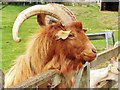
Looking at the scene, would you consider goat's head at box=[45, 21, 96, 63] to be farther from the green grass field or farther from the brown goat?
the green grass field

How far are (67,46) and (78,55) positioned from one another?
0.08 metres

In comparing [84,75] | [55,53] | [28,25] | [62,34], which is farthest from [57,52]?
[28,25]

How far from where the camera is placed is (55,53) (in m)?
1.90

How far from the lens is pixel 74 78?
6.73 ft

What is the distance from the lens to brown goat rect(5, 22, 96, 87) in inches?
73.0

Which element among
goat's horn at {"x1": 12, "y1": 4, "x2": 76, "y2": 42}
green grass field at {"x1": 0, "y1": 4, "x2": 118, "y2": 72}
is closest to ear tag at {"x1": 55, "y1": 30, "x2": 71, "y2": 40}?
goat's horn at {"x1": 12, "y1": 4, "x2": 76, "y2": 42}

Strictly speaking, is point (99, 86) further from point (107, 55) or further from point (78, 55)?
point (78, 55)

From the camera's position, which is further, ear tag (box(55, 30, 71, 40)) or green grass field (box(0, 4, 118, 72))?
green grass field (box(0, 4, 118, 72))

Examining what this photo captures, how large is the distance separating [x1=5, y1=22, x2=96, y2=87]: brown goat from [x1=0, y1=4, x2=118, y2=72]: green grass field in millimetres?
2095

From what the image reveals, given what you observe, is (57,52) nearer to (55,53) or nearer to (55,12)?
(55,53)

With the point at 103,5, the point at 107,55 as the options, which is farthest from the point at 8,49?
the point at 107,55

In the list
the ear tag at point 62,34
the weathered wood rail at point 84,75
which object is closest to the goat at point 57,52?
the ear tag at point 62,34

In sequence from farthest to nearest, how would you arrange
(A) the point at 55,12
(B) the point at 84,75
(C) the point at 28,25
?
(C) the point at 28,25, (B) the point at 84,75, (A) the point at 55,12

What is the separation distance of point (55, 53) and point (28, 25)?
462cm
